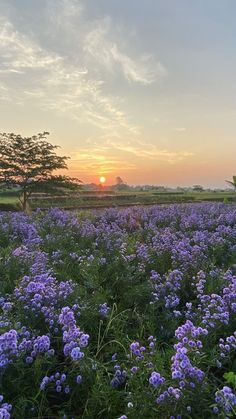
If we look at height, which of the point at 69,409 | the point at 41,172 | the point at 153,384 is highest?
the point at 41,172

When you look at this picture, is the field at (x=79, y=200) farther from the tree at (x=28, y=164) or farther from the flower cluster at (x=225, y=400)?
the flower cluster at (x=225, y=400)

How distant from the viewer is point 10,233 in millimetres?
8750

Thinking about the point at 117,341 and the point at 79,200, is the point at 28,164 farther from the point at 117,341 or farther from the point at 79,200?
the point at 117,341

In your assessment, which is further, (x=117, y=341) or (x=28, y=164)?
(x=28, y=164)

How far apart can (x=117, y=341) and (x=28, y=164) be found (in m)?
21.8

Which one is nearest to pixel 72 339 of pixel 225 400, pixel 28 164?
pixel 225 400

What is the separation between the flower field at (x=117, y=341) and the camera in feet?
7.60

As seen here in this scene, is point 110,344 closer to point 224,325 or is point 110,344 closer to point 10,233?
point 224,325

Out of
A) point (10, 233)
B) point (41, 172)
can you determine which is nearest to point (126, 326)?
point (10, 233)

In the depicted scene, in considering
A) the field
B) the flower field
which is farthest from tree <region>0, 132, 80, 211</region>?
the flower field

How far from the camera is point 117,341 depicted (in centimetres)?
319

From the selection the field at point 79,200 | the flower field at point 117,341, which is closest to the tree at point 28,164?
the field at point 79,200

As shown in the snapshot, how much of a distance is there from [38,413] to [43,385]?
24 cm

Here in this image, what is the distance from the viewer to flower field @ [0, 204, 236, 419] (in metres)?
2.32
